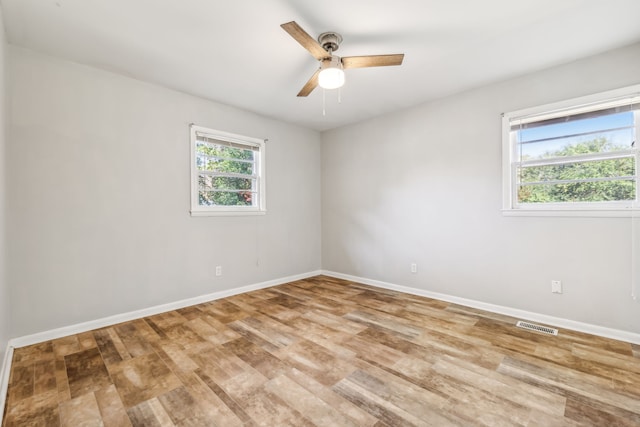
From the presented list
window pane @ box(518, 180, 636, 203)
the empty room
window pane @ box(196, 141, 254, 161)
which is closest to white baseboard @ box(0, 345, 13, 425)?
the empty room

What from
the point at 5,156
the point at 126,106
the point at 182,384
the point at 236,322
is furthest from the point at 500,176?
the point at 5,156

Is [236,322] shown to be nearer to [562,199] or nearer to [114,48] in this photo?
[114,48]

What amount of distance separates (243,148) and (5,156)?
2356mm

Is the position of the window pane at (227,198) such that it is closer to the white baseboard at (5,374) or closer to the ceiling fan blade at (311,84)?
the ceiling fan blade at (311,84)

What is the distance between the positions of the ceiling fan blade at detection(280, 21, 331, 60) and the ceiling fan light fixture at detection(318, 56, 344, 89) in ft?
0.20

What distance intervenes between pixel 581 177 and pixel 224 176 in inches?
157

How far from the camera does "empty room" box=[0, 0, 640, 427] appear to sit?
188 centimetres

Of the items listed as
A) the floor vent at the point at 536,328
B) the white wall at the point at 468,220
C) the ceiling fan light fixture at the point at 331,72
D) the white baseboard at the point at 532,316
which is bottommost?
the floor vent at the point at 536,328

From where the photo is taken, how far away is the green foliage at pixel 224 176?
146 inches

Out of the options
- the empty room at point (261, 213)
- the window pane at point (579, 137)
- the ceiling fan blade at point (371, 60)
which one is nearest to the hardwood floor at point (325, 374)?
the empty room at point (261, 213)

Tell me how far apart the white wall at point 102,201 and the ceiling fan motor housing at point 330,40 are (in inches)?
53.6

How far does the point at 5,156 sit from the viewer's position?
2332mm

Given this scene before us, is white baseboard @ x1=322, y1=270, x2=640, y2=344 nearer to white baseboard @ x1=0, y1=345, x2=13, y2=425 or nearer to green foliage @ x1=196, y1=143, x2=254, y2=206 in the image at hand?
green foliage @ x1=196, y1=143, x2=254, y2=206

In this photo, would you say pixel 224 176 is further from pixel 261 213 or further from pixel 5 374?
pixel 5 374
